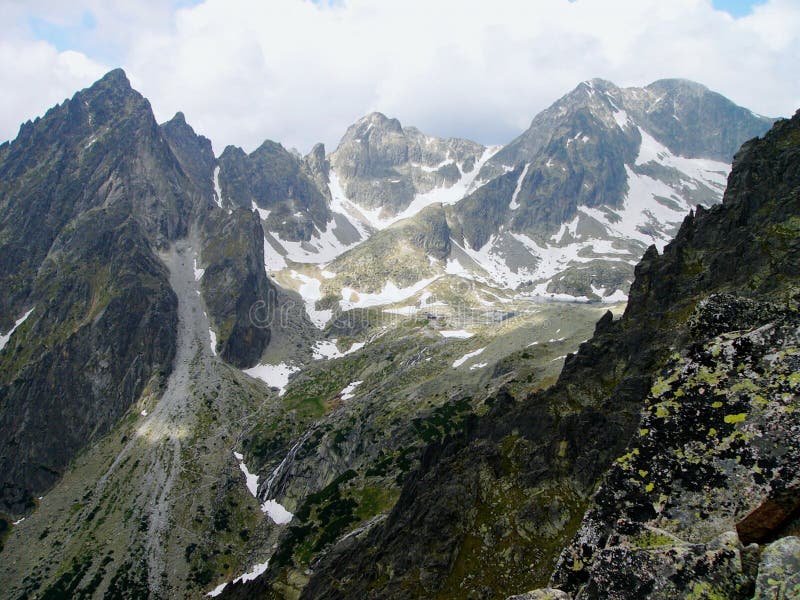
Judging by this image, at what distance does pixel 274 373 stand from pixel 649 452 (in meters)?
181

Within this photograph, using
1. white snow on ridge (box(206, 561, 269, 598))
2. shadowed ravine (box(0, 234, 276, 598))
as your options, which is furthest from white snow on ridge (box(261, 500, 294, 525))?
white snow on ridge (box(206, 561, 269, 598))

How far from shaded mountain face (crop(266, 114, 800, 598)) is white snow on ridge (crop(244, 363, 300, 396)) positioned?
109337 mm

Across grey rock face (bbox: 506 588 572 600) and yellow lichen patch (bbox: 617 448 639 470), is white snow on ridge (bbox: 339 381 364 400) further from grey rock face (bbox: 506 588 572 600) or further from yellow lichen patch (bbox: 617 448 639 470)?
yellow lichen patch (bbox: 617 448 639 470)

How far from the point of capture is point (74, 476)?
122m

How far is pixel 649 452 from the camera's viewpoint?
680cm

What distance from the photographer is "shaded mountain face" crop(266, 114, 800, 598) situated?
19.2 ft

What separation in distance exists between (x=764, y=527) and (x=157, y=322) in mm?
191245

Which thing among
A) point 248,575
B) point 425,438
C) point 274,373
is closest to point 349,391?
point 274,373

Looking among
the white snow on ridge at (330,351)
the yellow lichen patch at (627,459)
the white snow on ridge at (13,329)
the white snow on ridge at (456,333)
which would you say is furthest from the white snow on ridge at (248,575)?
the white snow on ridge at (13,329)

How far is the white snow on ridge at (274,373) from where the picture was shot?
171 metres

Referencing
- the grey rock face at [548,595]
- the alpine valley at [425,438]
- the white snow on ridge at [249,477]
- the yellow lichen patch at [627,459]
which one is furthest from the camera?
the white snow on ridge at [249,477]

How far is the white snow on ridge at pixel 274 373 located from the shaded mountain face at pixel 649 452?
109m

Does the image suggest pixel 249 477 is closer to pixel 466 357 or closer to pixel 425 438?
pixel 425 438

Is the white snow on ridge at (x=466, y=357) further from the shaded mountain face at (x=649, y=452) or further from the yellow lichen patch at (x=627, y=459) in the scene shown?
the yellow lichen patch at (x=627, y=459)
